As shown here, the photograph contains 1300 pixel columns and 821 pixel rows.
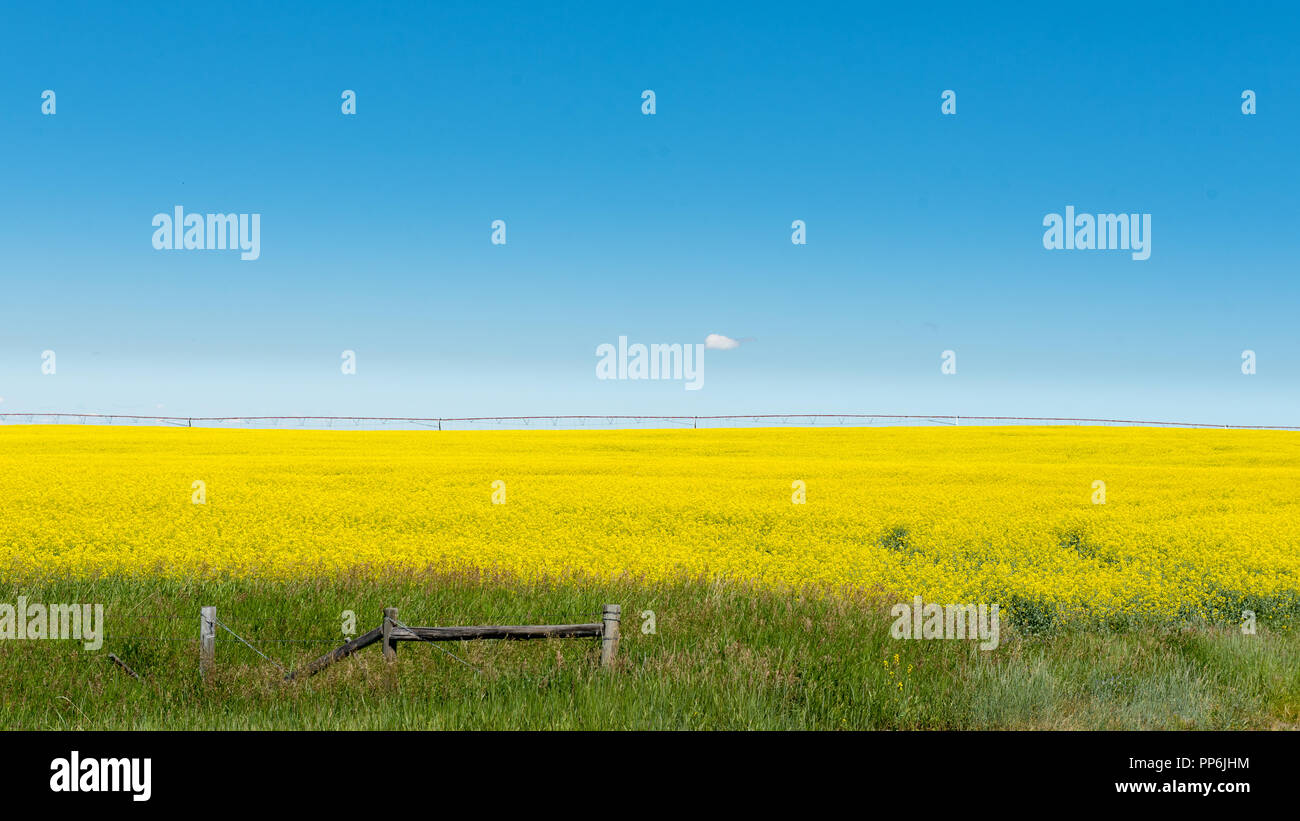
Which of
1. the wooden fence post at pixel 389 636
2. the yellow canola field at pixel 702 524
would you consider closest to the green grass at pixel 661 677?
the wooden fence post at pixel 389 636

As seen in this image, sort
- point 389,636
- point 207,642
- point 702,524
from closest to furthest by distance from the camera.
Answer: point 207,642, point 389,636, point 702,524

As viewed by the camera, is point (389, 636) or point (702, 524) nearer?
point (389, 636)

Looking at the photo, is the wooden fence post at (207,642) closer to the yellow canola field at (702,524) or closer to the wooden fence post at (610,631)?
the wooden fence post at (610,631)

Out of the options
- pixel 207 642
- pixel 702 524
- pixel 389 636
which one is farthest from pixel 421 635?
pixel 702 524

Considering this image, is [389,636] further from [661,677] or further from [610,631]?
[661,677]

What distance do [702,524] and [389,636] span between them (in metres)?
10.9

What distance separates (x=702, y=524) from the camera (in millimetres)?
17844

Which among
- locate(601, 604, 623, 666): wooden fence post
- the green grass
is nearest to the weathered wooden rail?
locate(601, 604, 623, 666): wooden fence post

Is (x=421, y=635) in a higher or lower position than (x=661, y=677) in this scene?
higher

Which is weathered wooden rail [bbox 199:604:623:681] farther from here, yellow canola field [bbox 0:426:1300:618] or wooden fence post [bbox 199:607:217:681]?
yellow canola field [bbox 0:426:1300:618]

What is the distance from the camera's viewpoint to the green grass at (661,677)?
260 inches

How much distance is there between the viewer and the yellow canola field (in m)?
12.7

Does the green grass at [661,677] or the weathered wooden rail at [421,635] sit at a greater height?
the weathered wooden rail at [421,635]
